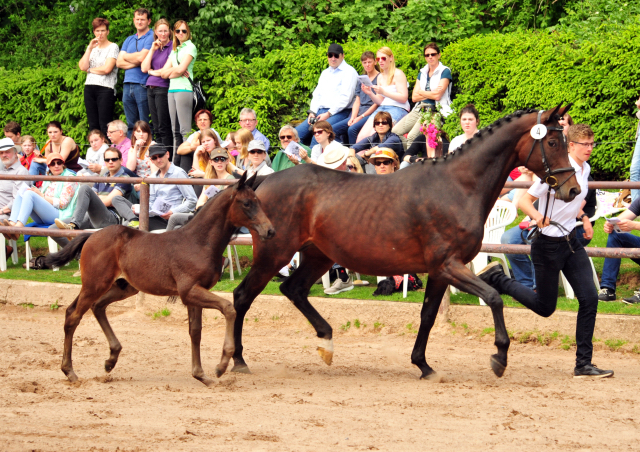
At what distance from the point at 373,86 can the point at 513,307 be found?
4.28 metres

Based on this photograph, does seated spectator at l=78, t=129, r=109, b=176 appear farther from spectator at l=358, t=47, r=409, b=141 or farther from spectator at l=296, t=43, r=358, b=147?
spectator at l=358, t=47, r=409, b=141

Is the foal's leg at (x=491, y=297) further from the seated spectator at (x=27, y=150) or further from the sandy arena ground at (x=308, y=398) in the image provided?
the seated spectator at (x=27, y=150)

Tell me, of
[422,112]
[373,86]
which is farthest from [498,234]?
[373,86]

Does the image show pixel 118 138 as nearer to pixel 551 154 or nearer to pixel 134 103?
pixel 134 103

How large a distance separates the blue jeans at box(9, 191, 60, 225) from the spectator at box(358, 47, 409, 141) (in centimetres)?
433

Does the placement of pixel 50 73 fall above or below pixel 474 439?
above

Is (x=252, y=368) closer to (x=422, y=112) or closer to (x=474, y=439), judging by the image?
(x=474, y=439)

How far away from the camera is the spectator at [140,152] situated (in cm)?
1100

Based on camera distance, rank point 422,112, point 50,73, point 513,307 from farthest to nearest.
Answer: point 50,73, point 422,112, point 513,307

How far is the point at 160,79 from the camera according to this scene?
12.4m

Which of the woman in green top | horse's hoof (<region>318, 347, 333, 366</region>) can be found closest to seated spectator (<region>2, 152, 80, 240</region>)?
the woman in green top

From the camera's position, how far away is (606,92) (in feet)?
32.3

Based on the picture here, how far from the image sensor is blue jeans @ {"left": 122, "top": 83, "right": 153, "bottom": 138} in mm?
12766

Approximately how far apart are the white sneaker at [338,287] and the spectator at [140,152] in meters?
3.53
